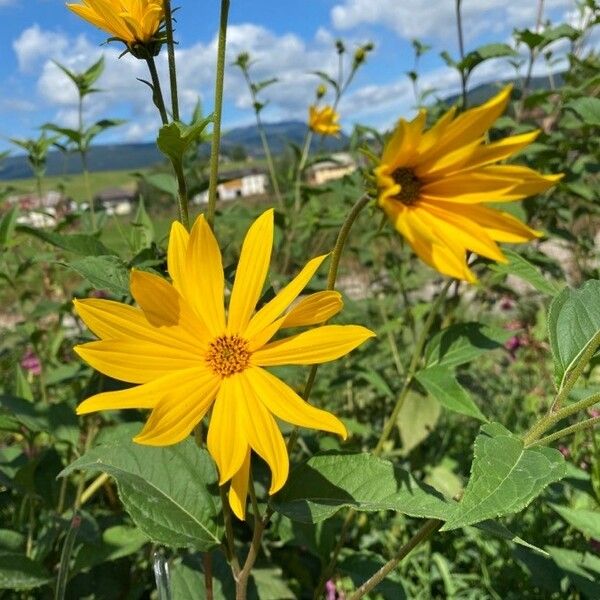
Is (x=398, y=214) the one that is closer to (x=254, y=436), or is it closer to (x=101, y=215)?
(x=254, y=436)

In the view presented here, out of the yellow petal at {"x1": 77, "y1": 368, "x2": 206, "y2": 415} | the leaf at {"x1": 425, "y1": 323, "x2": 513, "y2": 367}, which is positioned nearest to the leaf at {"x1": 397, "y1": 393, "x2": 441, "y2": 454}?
the leaf at {"x1": 425, "y1": 323, "x2": 513, "y2": 367}

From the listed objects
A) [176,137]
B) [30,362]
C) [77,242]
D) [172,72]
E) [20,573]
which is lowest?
[20,573]

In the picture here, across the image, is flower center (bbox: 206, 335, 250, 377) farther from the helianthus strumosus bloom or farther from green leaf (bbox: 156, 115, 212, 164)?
green leaf (bbox: 156, 115, 212, 164)

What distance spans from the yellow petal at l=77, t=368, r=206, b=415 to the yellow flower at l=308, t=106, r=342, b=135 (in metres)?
3.08

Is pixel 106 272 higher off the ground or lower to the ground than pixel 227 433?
higher

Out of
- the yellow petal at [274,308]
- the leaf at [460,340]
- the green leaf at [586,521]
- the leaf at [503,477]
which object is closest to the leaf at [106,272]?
the yellow petal at [274,308]

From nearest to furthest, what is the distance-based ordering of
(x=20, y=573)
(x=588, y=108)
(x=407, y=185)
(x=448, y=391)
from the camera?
(x=407, y=185) → (x=448, y=391) → (x=20, y=573) → (x=588, y=108)

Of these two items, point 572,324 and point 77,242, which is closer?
point 572,324

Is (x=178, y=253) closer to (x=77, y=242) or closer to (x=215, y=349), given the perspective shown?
(x=215, y=349)

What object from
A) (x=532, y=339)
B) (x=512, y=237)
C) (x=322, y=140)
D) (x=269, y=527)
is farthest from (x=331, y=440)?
(x=322, y=140)

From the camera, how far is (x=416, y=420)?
2.35m

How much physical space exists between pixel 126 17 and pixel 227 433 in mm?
649

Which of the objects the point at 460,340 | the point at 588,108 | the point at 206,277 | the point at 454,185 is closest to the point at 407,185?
the point at 454,185

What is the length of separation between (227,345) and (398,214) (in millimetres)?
340
